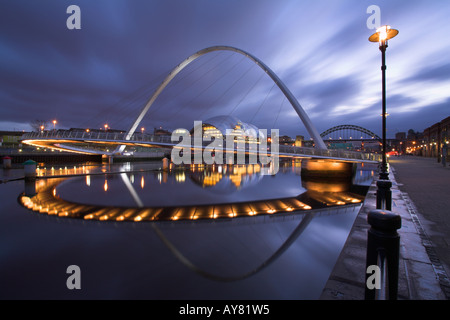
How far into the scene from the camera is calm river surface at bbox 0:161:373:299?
13.4 ft

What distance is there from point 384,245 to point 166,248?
5.21 m

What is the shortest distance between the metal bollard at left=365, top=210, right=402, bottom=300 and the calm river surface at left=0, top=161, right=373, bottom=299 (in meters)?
1.95

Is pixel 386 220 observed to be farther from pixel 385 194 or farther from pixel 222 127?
pixel 222 127

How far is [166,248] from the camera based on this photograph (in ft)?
19.4

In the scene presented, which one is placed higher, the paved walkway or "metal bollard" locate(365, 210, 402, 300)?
"metal bollard" locate(365, 210, 402, 300)

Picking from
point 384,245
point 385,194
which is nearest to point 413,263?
point 384,245

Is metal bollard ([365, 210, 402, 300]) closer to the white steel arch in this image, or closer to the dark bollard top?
the dark bollard top

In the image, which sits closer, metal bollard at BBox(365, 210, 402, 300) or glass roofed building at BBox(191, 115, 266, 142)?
metal bollard at BBox(365, 210, 402, 300)

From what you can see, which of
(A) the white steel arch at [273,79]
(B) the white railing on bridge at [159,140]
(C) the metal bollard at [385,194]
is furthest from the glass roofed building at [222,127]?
(C) the metal bollard at [385,194]

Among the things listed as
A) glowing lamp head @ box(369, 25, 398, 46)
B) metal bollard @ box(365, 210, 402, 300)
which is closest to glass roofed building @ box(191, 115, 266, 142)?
glowing lamp head @ box(369, 25, 398, 46)

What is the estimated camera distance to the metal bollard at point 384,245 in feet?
7.17
